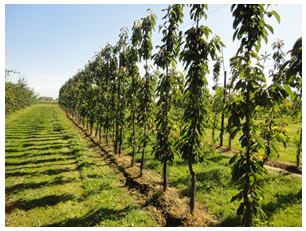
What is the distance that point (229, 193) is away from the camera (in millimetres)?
6914

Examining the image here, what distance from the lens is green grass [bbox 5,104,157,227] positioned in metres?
5.78

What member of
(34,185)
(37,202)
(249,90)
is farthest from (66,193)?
(249,90)

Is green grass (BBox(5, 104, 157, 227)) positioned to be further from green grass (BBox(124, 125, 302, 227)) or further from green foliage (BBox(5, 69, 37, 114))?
green foliage (BBox(5, 69, 37, 114))

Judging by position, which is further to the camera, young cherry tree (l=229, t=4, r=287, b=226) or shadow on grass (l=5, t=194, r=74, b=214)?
shadow on grass (l=5, t=194, r=74, b=214)

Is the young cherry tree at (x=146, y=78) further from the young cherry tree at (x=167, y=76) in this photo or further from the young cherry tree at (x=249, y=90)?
the young cherry tree at (x=249, y=90)

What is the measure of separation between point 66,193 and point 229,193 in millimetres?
6727

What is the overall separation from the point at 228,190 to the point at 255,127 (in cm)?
467

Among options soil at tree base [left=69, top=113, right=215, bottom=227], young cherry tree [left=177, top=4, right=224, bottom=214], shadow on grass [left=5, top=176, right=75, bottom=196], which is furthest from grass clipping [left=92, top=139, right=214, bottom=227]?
shadow on grass [left=5, top=176, right=75, bottom=196]

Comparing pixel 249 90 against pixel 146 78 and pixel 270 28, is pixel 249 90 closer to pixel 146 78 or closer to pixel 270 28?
pixel 270 28

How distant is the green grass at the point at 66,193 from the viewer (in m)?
5.78

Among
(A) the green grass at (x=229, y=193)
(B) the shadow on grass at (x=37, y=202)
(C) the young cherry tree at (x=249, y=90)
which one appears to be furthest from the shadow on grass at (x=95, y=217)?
(C) the young cherry tree at (x=249, y=90)

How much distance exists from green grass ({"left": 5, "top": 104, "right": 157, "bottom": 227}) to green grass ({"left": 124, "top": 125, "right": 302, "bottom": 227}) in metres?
2.24

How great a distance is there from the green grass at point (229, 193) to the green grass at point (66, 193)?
2242 mm

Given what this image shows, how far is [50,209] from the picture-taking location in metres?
6.34
